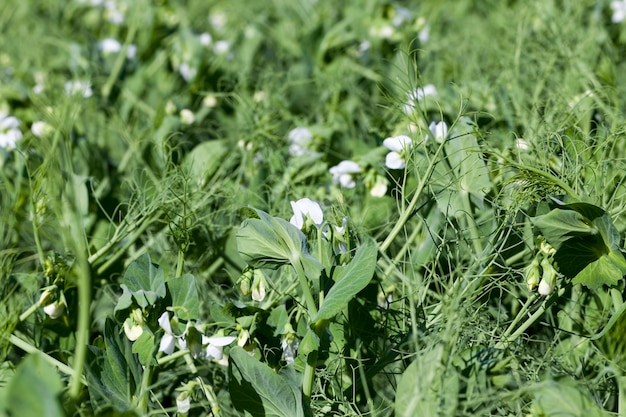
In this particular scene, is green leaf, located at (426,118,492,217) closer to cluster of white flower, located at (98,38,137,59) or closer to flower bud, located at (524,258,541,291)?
flower bud, located at (524,258,541,291)

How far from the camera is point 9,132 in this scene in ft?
4.18

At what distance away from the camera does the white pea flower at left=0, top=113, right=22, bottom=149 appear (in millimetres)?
1247

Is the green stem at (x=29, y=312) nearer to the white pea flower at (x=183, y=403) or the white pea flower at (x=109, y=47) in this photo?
the white pea flower at (x=183, y=403)

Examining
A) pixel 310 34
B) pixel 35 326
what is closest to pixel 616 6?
pixel 310 34

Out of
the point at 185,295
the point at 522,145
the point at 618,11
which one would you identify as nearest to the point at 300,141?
the point at 522,145

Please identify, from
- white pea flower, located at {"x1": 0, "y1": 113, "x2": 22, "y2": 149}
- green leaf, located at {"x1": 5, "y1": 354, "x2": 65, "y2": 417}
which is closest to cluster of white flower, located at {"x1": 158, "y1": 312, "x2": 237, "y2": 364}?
green leaf, located at {"x1": 5, "y1": 354, "x2": 65, "y2": 417}

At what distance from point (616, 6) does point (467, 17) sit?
0.46 m

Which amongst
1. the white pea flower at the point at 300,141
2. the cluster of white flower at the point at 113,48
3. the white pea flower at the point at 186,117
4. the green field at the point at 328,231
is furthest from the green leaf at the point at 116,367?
the cluster of white flower at the point at 113,48

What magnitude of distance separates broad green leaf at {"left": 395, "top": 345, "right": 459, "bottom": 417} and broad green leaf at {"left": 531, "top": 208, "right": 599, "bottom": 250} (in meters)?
0.17

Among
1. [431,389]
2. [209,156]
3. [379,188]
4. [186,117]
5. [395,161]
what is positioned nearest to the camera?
[431,389]

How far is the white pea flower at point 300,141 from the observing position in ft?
4.09

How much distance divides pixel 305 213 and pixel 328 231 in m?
0.03

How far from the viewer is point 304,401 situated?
0.74m

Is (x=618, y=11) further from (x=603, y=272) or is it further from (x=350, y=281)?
(x=350, y=281)
